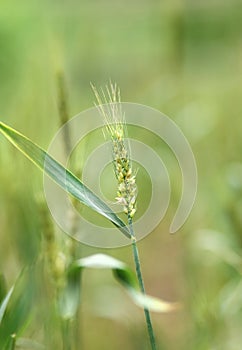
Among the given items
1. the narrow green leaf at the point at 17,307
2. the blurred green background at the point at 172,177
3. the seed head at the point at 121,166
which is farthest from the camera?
the blurred green background at the point at 172,177

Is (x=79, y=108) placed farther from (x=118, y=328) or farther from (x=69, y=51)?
(x=118, y=328)

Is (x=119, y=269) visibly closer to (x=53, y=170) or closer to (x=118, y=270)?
(x=118, y=270)

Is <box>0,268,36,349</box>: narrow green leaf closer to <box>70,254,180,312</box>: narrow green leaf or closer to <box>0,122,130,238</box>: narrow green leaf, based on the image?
<box>70,254,180,312</box>: narrow green leaf

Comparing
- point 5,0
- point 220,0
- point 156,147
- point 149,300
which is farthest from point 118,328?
point 220,0

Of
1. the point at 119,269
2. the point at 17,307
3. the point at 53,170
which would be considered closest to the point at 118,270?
the point at 119,269

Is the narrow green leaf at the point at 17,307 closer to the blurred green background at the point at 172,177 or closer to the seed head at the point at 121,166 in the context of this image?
the blurred green background at the point at 172,177

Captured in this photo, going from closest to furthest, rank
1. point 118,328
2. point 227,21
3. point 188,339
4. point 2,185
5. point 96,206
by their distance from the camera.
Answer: point 96,206, point 2,185, point 188,339, point 118,328, point 227,21

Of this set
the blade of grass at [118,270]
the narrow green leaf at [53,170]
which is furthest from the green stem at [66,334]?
the narrow green leaf at [53,170]

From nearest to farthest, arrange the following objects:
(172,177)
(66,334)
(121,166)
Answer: (121,166), (66,334), (172,177)
